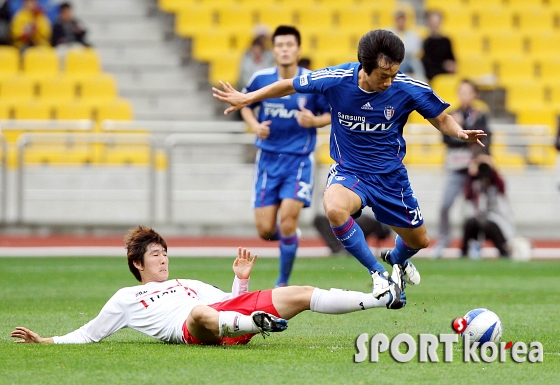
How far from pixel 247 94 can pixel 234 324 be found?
2.31 metres

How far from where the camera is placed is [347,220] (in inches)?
310

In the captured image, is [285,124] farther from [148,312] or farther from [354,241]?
[148,312]

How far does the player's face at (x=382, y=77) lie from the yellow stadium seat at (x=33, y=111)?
12602 millimetres

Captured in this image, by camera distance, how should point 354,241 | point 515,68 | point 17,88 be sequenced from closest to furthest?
point 354,241 < point 17,88 < point 515,68

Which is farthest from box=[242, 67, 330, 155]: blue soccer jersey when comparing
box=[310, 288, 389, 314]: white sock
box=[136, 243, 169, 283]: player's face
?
box=[310, 288, 389, 314]: white sock

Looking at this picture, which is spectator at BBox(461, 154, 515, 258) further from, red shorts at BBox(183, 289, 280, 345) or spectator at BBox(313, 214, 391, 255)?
red shorts at BBox(183, 289, 280, 345)

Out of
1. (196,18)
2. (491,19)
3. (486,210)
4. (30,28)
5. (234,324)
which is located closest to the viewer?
(234,324)

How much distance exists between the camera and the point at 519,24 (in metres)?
22.7

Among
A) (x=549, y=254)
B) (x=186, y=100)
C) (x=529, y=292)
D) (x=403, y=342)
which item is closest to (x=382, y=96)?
(x=403, y=342)

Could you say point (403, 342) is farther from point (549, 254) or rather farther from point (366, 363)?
point (549, 254)

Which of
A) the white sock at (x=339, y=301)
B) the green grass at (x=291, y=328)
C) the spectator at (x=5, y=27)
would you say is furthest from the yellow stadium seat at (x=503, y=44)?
the white sock at (x=339, y=301)

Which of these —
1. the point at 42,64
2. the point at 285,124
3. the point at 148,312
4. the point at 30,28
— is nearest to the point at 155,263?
the point at 148,312

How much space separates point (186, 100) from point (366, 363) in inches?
606

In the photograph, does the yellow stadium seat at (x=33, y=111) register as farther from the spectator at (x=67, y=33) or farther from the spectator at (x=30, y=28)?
the spectator at (x=30, y=28)
